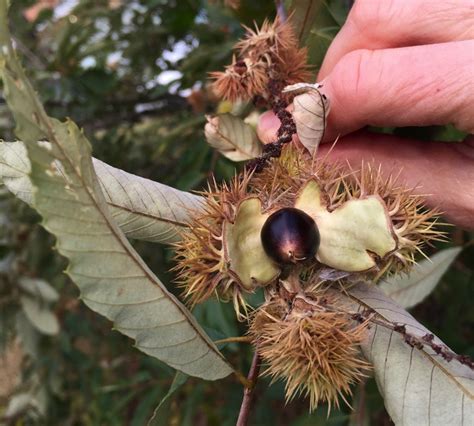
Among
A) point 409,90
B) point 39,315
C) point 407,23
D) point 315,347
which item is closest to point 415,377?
point 315,347

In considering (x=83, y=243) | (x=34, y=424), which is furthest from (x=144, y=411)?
(x=83, y=243)

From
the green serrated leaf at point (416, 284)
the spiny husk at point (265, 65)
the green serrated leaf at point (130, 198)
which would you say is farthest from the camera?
the green serrated leaf at point (416, 284)

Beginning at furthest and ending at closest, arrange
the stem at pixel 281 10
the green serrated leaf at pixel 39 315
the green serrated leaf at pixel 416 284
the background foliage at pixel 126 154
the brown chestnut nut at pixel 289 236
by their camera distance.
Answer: the green serrated leaf at pixel 39 315, the background foliage at pixel 126 154, the green serrated leaf at pixel 416 284, the stem at pixel 281 10, the brown chestnut nut at pixel 289 236

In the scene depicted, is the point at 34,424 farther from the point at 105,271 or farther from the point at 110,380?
the point at 105,271

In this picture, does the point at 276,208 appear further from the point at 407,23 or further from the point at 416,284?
the point at 416,284

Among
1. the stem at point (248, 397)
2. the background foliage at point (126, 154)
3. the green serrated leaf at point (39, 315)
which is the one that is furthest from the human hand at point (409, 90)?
the green serrated leaf at point (39, 315)

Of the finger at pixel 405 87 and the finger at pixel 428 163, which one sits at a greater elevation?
the finger at pixel 405 87

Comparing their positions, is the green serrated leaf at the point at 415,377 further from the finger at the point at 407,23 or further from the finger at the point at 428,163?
the finger at the point at 407,23
